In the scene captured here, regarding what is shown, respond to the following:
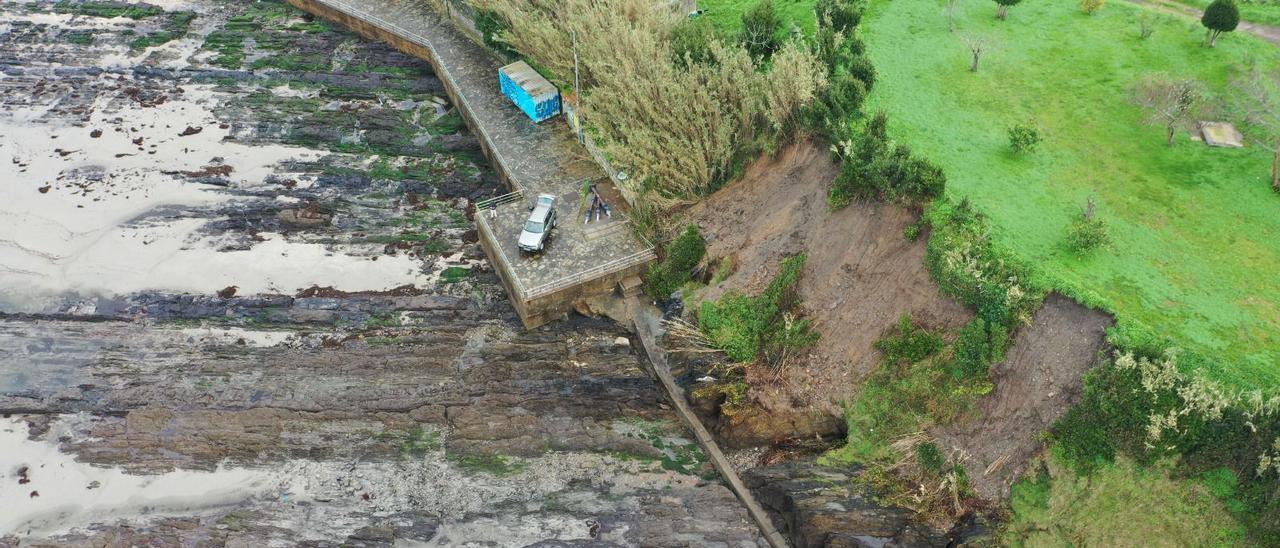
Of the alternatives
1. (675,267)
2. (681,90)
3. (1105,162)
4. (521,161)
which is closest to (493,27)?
(521,161)

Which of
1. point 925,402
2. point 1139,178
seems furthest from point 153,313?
point 1139,178

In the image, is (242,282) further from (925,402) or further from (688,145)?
(925,402)

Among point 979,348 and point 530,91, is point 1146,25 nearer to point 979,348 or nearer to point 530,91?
point 979,348

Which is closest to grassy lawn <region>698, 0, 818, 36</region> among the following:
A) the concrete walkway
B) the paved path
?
the paved path

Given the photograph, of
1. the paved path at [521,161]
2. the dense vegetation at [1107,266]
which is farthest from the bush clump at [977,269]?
the paved path at [521,161]

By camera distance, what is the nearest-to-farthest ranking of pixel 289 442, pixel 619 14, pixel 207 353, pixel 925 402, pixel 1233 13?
1. pixel 925 402
2. pixel 289 442
3. pixel 207 353
4. pixel 1233 13
5. pixel 619 14

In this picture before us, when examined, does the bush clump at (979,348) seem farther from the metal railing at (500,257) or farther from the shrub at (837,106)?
the metal railing at (500,257)

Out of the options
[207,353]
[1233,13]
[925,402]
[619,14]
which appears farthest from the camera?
[619,14]
